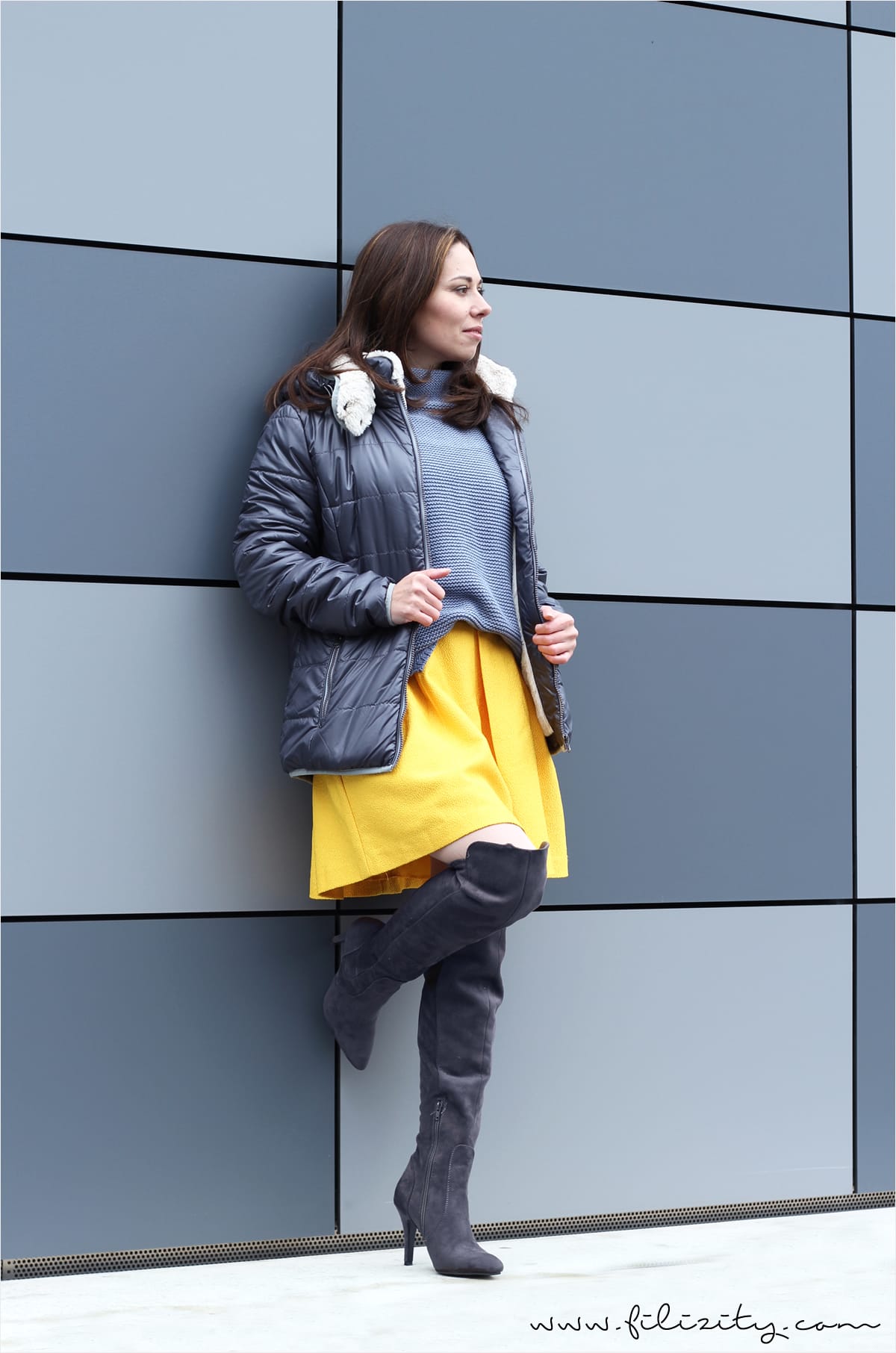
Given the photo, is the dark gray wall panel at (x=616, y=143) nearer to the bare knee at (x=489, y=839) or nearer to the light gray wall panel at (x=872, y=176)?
the light gray wall panel at (x=872, y=176)

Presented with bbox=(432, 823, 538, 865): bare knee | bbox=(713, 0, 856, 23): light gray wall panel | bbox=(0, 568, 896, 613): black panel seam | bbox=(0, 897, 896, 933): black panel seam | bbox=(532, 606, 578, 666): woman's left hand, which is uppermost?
bbox=(713, 0, 856, 23): light gray wall panel

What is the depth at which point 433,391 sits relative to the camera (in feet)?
8.23

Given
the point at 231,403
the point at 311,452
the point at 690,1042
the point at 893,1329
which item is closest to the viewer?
the point at 893,1329

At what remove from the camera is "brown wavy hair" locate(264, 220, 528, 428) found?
8.00ft

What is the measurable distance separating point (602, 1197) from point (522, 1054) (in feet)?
1.14

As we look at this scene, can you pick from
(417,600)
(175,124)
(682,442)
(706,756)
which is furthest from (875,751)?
(175,124)

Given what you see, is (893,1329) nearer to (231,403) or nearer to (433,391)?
(433,391)

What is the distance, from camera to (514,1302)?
2156 millimetres

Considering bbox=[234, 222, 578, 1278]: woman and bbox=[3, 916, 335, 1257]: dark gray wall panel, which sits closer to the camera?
bbox=[234, 222, 578, 1278]: woman

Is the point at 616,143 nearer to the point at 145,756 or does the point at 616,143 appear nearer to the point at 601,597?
the point at 601,597

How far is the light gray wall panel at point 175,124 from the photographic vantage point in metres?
2.49

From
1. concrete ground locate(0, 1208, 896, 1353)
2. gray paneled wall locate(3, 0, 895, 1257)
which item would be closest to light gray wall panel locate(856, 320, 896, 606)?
gray paneled wall locate(3, 0, 895, 1257)

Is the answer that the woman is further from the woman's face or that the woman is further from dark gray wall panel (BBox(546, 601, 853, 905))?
dark gray wall panel (BBox(546, 601, 853, 905))

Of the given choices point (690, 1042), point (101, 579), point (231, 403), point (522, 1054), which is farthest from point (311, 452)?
point (690, 1042)
